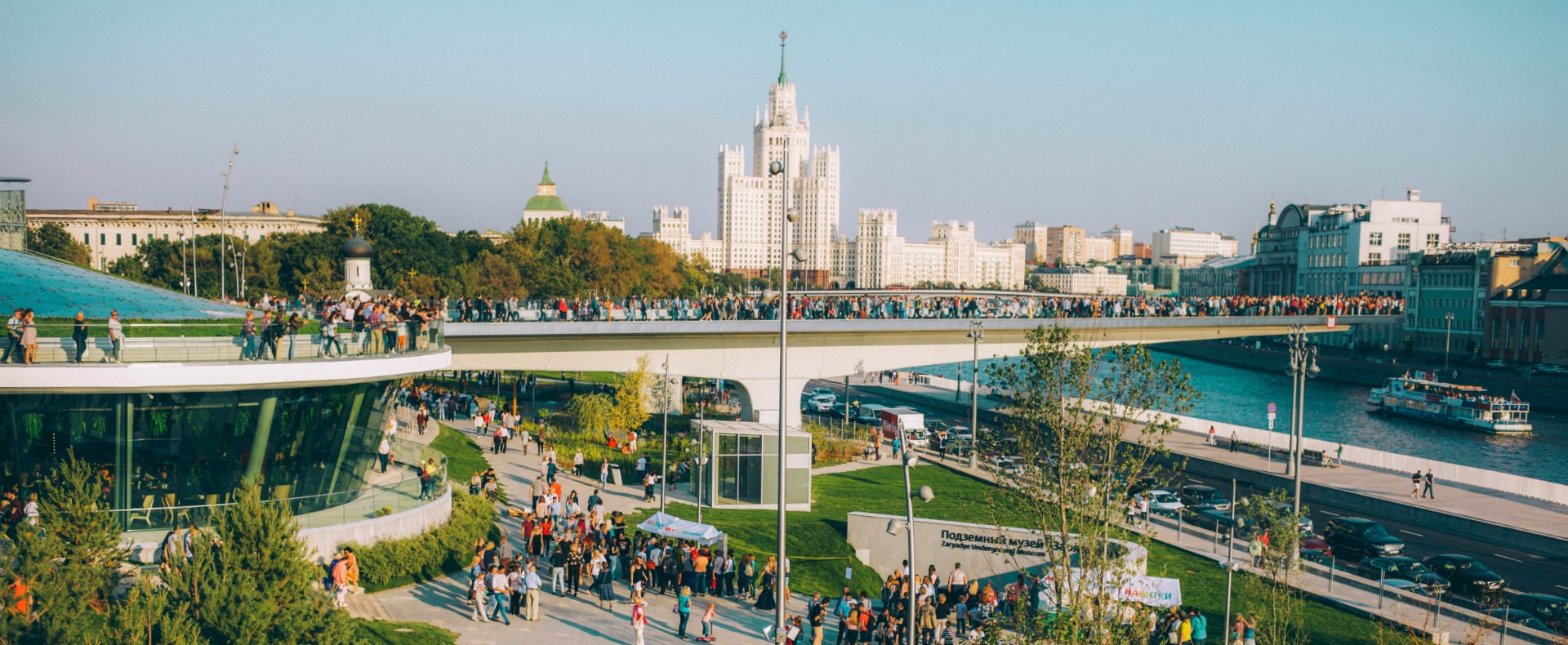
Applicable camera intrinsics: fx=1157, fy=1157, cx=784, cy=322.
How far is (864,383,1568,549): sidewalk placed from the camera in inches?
1345

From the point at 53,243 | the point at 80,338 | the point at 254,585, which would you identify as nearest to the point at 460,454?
the point at 80,338

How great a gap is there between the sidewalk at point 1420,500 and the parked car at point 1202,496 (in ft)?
12.3

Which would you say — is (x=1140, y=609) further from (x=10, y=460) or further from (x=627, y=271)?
(x=627, y=271)

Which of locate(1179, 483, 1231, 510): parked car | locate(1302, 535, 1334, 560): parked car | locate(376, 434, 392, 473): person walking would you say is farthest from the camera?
locate(1179, 483, 1231, 510): parked car

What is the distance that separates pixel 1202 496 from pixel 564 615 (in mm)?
24632

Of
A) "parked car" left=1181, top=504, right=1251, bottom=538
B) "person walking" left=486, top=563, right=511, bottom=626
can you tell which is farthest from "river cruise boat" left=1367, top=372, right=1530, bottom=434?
"person walking" left=486, top=563, right=511, bottom=626

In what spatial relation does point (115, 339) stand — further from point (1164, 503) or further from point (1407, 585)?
point (1164, 503)

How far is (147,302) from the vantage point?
25.4 m

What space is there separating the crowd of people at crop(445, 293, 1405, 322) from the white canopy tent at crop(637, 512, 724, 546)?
13.9 metres

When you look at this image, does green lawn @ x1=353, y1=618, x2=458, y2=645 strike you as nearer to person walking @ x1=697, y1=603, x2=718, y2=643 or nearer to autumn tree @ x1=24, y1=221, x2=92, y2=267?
person walking @ x1=697, y1=603, x2=718, y2=643

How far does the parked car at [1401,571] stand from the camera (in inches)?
1051

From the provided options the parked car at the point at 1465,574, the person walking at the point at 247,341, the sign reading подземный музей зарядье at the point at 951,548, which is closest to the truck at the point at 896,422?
the sign reading подземный музей зарядье at the point at 951,548

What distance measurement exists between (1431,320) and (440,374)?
299ft

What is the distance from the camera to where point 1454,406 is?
223 ft
